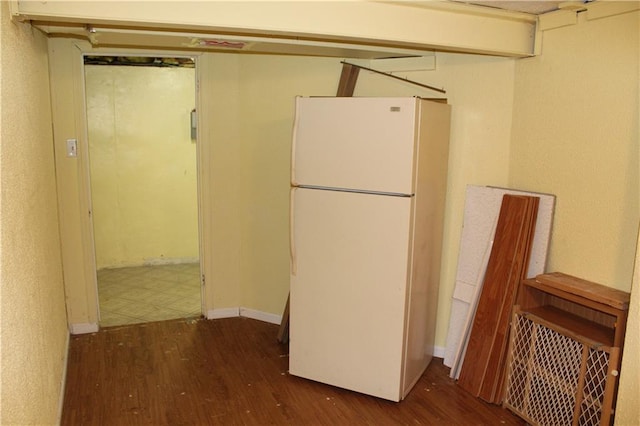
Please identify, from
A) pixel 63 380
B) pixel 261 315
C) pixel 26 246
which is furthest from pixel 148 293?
pixel 26 246

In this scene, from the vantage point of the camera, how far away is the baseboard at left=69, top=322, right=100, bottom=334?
3.81m

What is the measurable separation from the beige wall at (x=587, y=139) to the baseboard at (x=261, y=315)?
2.09 meters

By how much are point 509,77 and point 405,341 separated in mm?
1725

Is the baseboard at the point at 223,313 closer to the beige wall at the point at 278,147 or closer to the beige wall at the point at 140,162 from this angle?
the beige wall at the point at 278,147

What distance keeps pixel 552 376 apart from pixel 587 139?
125 cm

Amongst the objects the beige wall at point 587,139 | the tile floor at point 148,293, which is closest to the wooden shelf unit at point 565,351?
the beige wall at point 587,139

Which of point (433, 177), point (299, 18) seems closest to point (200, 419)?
point (433, 177)

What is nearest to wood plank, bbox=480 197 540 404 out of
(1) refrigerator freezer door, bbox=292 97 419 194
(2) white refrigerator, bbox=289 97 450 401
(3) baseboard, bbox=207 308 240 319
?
(2) white refrigerator, bbox=289 97 450 401

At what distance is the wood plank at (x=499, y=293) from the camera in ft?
9.42

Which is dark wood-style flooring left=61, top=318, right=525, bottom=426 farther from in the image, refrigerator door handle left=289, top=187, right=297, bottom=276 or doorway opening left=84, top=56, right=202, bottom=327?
doorway opening left=84, top=56, right=202, bottom=327

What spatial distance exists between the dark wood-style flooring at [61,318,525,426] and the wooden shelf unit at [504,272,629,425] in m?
0.22

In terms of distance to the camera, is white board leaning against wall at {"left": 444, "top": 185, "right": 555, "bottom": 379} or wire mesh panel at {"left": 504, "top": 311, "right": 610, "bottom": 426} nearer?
wire mesh panel at {"left": 504, "top": 311, "right": 610, "bottom": 426}

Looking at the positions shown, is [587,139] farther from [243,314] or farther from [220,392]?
[243,314]

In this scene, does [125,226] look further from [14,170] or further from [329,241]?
[14,170]
